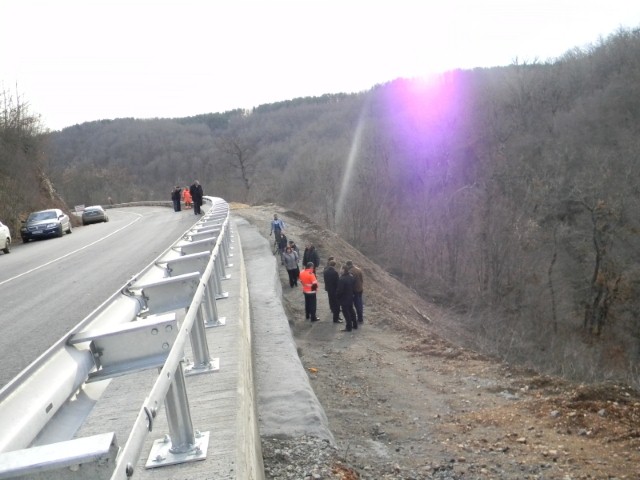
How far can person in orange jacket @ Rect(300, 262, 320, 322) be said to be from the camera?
13.8m

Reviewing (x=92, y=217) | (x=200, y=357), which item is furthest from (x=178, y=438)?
(x=92, y=217)

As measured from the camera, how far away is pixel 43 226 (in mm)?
26562

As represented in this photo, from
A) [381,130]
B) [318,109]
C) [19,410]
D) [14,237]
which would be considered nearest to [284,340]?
[19,410]

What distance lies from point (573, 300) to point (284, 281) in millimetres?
26638

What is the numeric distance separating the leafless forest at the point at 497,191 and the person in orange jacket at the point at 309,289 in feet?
20.5

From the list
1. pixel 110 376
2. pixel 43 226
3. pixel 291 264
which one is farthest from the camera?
pixel 43 226

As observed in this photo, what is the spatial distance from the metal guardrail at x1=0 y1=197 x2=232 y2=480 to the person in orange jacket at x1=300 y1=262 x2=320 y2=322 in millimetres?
8615

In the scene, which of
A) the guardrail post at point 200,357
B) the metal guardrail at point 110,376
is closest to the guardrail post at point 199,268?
the metal guardrail at point 110,376

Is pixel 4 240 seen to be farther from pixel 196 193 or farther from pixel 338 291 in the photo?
pixel 338 291

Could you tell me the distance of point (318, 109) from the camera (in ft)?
415

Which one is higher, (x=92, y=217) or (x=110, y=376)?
(x=92, y=217)

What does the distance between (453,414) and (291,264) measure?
8.52 m

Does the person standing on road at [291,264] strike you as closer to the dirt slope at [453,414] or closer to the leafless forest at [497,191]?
the dirt slope at [453,414]

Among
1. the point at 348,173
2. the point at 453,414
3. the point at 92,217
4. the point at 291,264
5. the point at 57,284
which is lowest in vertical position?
the point at 453,414
